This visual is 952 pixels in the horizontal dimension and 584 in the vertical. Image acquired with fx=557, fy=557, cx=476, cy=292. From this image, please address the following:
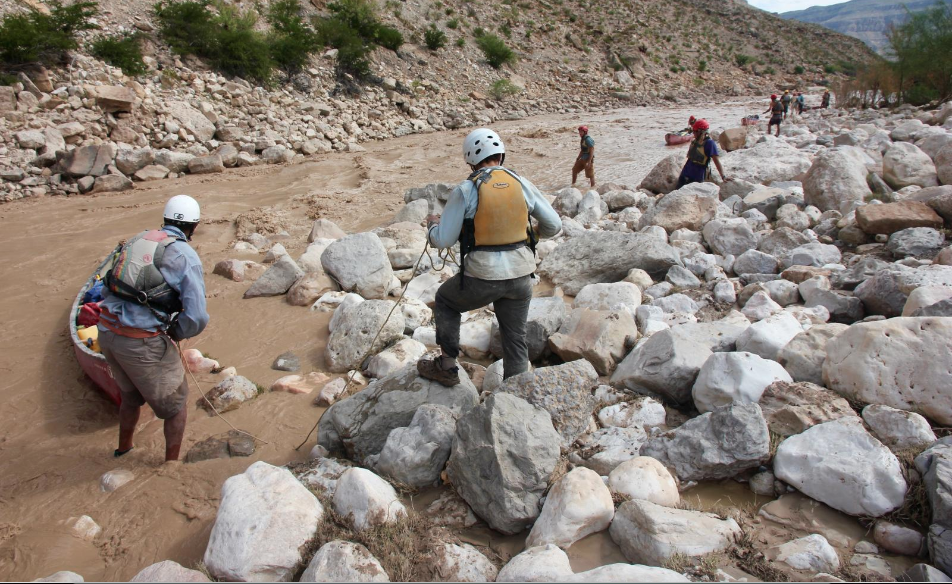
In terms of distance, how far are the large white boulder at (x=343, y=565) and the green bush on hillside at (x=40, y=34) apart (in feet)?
43.2

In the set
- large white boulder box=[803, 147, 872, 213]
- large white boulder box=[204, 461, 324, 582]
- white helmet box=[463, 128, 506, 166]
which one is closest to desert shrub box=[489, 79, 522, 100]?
large white boulder box=[803, 147, 872, 213]

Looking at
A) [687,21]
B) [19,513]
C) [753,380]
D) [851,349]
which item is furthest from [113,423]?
[687,21]

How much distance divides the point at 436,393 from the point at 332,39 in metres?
17.9

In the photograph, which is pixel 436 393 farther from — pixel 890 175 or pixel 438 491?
pixel 890 175

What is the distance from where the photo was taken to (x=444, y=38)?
888 inches

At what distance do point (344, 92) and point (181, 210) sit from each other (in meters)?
15.2

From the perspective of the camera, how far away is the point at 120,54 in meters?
12.5

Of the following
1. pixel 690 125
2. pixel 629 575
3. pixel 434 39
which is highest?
pixel 434 39

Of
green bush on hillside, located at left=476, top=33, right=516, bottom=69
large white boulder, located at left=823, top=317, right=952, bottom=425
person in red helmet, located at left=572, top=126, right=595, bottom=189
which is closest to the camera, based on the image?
large white boulder, located at left=823, top=317, right=952, bottom=425

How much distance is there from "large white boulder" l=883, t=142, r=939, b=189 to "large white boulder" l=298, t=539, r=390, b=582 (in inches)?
311

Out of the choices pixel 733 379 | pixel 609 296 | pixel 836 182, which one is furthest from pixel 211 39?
pixel 733 379

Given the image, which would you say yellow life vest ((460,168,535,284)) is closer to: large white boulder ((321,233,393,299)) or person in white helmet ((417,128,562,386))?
person in white helmet ((417,128,562,386))

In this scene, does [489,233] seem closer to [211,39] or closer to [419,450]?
[419,450]

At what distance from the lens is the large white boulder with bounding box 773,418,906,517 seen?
2314 millimetres
